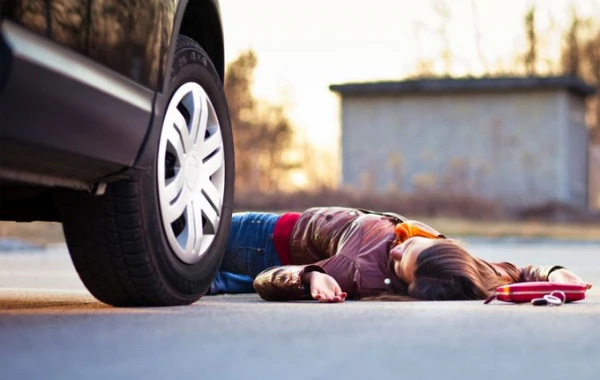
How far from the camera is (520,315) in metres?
4.18

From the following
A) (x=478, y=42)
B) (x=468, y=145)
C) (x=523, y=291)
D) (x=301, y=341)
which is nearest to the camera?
(x=301, y=341)

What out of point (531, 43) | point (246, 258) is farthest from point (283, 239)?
point (531, 43)

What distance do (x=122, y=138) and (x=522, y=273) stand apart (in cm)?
244

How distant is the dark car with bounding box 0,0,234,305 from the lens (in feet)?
10.5

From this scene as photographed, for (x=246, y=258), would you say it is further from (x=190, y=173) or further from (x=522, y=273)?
(x=190, y=173)

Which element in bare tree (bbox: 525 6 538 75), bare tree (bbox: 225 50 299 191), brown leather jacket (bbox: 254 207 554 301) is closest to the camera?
brown leather jacket (bbox: 254 207 554 301)

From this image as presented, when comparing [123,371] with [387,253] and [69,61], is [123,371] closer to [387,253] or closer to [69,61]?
[69,61]

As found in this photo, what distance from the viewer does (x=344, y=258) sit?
5.21 m

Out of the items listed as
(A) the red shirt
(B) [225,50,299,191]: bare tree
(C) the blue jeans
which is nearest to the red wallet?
(A) the red shirt

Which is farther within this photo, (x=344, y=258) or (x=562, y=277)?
(x=562, y=277)

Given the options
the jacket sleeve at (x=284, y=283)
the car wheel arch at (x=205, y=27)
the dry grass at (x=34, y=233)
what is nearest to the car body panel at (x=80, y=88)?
the car wheel arch at (x=205, y=27)

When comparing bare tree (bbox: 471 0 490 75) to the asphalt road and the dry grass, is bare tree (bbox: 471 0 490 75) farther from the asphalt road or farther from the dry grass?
the asphalt road

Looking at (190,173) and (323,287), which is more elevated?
(190,173)

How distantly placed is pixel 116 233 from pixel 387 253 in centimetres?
152
